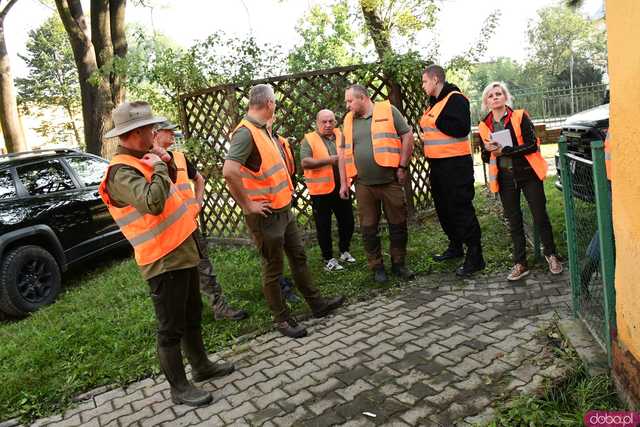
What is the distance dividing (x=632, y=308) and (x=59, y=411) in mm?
3413

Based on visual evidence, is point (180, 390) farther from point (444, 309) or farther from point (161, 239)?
point (444, 309)

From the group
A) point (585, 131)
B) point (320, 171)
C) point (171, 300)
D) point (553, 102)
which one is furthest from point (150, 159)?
point (553, 102)

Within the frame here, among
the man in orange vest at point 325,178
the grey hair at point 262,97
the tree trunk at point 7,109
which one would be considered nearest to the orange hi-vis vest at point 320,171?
the man in orange vest at point 325,178

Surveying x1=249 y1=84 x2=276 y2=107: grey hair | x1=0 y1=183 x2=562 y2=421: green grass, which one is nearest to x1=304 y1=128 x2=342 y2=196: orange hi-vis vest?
x1=0 y1=183 x2=562 y2=421: green grass

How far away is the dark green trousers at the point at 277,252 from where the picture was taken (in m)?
3.87

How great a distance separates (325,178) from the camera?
18.1 feet

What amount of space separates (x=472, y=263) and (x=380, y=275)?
2.87ft

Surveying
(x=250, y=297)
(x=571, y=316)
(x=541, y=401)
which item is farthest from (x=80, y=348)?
(x=571, y=316)

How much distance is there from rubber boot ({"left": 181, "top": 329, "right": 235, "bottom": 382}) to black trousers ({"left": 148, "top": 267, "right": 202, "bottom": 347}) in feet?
0.68

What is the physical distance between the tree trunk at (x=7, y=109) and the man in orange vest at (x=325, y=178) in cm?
1095

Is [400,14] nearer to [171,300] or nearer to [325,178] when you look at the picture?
[325,178]

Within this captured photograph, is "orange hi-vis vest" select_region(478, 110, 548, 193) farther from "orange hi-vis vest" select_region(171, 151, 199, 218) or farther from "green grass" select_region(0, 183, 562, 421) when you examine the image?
"orange hi-vis vest" select_region(171, 151, 199, 218)

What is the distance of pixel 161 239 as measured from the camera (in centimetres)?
291

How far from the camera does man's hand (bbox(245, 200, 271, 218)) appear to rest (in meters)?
3.73
